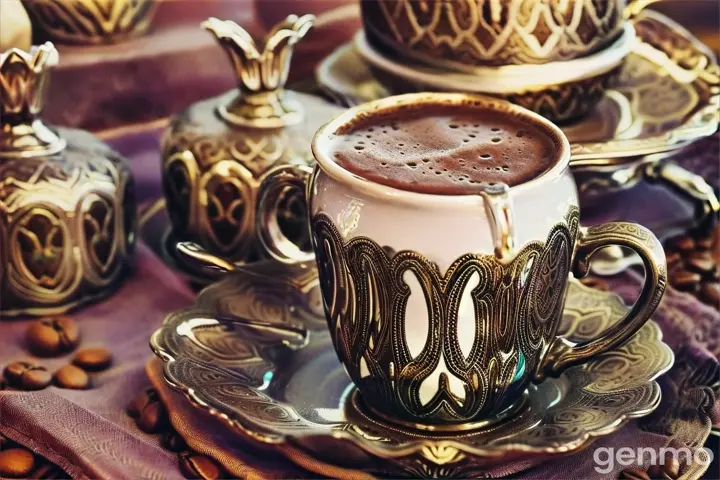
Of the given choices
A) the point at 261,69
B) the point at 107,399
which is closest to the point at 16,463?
the point at 107,399

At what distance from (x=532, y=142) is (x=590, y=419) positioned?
0.46ft

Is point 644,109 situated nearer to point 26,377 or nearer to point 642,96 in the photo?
point 642,96

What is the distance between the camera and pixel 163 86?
2.78ft

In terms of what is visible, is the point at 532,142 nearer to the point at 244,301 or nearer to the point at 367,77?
the point at 244,301

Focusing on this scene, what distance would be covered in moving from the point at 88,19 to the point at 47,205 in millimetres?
216

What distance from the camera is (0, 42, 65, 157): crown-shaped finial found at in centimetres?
60

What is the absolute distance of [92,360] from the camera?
601 mm

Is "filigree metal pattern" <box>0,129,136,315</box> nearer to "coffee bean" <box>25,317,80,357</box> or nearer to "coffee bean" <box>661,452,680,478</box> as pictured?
"coffee bean" <box>25,317,80,357</box>

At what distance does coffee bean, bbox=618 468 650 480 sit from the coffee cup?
0.20ft

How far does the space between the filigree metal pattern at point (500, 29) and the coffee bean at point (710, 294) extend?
173 mm

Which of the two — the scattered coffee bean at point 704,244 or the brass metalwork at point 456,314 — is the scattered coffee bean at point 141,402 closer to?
the brass metalwork at point 456,314

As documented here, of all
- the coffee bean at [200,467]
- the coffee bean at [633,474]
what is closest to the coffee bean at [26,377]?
the coffee bean at [200,467]

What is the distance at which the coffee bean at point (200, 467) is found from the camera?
0.51 m

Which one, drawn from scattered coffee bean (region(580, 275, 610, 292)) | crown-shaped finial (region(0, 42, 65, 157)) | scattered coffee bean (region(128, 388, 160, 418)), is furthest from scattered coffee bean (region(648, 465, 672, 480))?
crown-shaped finial (region(0, 42, 65, 157))
